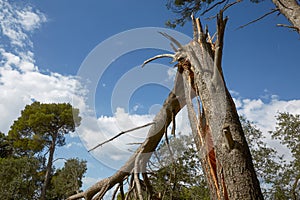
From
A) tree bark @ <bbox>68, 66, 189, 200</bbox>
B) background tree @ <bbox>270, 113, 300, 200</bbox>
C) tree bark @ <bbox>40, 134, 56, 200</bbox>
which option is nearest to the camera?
tree bark @ <bbox>68, 66, 189, 200</bbox>

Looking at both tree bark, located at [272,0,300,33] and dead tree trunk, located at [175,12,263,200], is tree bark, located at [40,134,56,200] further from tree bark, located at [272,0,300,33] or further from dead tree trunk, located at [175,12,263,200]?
tree bark, located at [272,0,300,33]

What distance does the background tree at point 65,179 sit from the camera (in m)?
13.0

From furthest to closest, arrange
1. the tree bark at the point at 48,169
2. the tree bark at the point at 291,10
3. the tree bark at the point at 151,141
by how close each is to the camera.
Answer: the tree bark at the point at 48,169 < the tree bark at the point at 291,10 < the tree bark at the point at 151,141

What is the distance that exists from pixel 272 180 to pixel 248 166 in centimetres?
647

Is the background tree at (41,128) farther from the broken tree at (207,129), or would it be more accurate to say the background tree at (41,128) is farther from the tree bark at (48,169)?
the broken tree at (207,129)

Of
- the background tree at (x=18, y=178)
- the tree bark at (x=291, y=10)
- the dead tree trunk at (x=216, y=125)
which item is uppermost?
the background tree at (x=18, y=178)

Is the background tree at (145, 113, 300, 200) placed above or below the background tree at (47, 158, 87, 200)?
below

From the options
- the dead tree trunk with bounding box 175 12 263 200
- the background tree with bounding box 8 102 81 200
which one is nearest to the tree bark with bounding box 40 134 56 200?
the background tree with bounding box 8 102 81 200

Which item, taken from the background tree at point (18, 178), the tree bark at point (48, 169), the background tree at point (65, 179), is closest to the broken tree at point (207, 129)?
the background tree at point (18, 178)

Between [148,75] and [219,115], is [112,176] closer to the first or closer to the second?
[148,75]

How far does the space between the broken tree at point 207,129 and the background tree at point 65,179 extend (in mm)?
10536

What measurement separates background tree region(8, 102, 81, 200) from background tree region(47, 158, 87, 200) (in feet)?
1.54

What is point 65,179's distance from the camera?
534 inches

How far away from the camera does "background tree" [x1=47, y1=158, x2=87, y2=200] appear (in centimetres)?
1297
